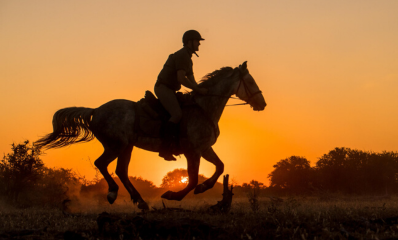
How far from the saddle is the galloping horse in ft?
0.36

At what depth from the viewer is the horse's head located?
33.5 ft

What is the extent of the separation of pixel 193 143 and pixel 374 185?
15.9m

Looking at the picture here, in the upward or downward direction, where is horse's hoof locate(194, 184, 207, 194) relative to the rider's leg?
downward

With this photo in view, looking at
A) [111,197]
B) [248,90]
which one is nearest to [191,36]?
[248,90]

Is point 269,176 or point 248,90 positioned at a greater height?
point 248,90

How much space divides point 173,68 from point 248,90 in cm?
209

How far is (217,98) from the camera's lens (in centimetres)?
990

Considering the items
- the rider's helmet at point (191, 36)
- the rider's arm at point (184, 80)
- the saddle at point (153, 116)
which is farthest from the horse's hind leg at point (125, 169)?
the rider's helmet at point (191, 36)

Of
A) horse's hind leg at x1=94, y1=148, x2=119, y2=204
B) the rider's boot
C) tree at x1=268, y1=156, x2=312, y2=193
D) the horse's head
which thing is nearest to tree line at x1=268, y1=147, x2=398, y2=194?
tree at x1=268, y1=156, x2=312, y2=193

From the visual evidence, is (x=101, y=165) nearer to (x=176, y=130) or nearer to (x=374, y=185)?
(x=176, y=130)

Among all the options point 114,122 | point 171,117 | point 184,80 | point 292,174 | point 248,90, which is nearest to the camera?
point 171,117

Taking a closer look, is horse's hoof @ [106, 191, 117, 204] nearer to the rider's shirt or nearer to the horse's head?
the rider's shirt

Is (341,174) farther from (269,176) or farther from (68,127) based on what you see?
(68,127)

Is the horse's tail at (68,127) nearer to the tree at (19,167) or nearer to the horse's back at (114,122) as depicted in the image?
the horse's back at (114,122)
